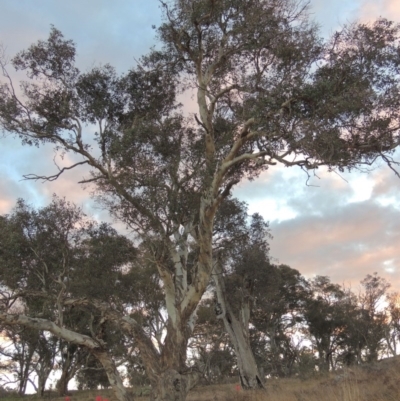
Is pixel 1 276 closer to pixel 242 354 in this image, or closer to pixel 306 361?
pixel 242 354

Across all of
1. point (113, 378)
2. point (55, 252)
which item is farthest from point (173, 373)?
point (55, 252)

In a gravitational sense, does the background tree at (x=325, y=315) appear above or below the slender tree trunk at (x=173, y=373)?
above

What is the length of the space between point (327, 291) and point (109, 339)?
75.3 feet

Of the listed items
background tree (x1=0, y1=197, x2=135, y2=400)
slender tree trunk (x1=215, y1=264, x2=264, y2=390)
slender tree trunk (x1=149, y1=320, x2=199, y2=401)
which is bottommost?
slender tree trunk (x1=149, y1=320, x2=199, y2=401)

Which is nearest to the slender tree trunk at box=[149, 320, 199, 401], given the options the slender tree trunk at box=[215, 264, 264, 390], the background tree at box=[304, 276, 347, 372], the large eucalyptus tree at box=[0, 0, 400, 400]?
the large eucalyptus tree at box=[0, 0, 400, 400]

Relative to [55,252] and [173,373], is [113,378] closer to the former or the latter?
[173,373]

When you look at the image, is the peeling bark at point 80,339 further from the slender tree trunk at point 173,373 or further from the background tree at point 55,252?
the background tree at point 55,252

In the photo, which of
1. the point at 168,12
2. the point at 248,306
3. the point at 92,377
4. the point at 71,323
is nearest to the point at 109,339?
the point at 71,323

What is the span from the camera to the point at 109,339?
86.4 feet

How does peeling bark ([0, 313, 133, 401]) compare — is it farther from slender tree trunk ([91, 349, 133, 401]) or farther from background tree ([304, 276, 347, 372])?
background tree ([304, 276, 347, 372])

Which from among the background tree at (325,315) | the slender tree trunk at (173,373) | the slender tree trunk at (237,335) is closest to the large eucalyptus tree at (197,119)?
the slender tree trunk at (173,373)

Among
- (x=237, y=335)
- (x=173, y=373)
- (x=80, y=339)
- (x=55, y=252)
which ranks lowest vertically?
(x=173, y=373)

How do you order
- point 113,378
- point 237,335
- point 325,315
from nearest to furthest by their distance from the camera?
point 113,378
point 237,335
point 325,315

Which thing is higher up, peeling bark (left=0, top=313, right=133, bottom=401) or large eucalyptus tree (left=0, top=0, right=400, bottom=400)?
large eucalyptus tree (left=0, top=0, right=400, bottom=400)
